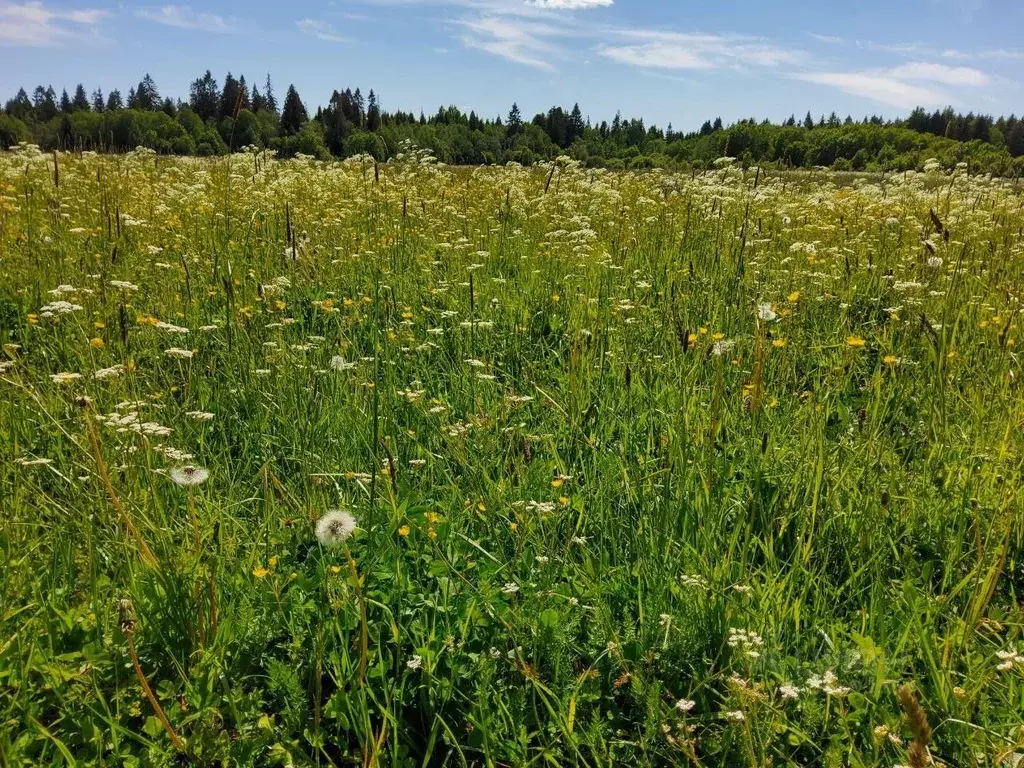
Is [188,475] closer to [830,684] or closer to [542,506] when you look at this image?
[542,506]

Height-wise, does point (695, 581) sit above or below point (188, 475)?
below

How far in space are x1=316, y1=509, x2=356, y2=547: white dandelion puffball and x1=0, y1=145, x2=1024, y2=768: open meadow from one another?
0.01 metres

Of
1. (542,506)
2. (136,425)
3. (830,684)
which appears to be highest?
(136,425)

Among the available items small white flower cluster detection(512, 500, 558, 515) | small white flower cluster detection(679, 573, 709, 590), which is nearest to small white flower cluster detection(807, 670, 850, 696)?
small white flower cluster detection(679, 573, 709, 590)

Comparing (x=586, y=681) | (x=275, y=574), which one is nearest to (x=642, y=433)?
(x=586, y=681)

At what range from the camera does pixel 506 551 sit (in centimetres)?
207

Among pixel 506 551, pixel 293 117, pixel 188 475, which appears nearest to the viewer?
pixel 188 475

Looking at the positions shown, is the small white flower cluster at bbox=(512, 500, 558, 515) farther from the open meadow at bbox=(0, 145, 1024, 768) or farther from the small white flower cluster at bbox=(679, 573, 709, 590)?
the small white flower cluster at bbox=(679, 573, 709, 590)

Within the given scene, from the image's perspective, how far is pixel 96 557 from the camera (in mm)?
1762

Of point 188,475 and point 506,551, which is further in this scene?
point 506,551

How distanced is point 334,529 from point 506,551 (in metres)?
0.79

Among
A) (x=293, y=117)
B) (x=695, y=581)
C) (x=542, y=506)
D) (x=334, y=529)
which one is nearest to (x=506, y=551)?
(x=542, y=506)

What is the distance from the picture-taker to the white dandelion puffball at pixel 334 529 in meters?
1.37

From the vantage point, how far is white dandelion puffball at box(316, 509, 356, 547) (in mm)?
1367
